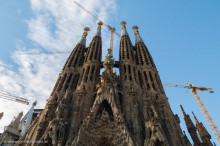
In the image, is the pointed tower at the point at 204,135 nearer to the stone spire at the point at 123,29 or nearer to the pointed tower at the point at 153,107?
the pointed tower at the point at 153,107

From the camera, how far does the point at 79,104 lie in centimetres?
2550

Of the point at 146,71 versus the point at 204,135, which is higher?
the point at 146,71

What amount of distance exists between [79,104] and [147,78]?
11220mm

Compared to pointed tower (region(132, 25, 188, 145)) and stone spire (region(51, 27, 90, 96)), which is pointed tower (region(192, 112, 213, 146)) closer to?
pointed tower (region(132, 25, 188, 145))

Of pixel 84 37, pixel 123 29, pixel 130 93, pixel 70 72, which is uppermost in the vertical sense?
pixel 123 29

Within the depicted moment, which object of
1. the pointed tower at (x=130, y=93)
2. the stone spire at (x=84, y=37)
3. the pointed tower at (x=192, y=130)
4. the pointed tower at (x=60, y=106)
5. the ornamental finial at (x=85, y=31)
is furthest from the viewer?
the ornamental finial at (x=85, y=31)

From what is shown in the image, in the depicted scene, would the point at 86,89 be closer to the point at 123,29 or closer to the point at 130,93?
the point at 130,93

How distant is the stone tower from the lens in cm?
2072

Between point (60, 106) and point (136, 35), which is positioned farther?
point (136, 35)

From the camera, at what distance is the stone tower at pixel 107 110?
2072cm

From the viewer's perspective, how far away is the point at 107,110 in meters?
24.9

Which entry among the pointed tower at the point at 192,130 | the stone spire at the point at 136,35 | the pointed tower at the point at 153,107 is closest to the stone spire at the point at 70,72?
the pointed tower at the point at 153,107

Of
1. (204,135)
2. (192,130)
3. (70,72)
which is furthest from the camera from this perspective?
(70,72)

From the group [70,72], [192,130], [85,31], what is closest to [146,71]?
[192,130]
